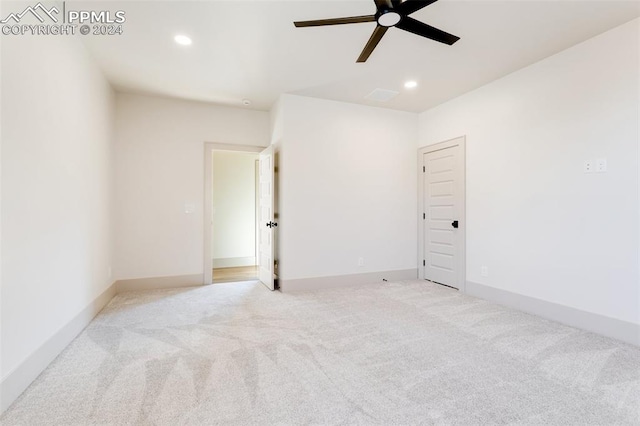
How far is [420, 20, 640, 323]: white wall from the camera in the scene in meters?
2.68

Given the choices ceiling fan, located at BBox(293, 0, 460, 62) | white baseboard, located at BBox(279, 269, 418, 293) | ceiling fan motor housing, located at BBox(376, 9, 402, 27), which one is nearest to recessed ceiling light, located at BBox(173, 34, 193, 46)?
ceiling fan, located at BBox(293, 0, 460, 62)

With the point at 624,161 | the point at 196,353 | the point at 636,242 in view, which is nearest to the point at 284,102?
the point at 196,353

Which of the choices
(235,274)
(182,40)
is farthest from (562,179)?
(235,274)

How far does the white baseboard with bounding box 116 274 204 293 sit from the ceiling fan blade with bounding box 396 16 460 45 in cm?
425

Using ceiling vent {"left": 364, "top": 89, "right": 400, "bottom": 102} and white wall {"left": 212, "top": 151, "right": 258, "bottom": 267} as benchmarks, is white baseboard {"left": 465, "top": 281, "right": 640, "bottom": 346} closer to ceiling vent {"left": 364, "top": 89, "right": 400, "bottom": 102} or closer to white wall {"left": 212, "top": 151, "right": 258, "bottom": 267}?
ceiling vent {"left": 364, "top": 89, "right": 400, "bottom": 102}

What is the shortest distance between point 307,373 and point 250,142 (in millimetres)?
3851

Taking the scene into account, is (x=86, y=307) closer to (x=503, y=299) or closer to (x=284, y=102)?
(x=284, y=102)

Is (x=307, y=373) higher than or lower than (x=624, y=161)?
lower

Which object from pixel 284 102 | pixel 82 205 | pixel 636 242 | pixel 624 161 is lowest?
pixel 636 242

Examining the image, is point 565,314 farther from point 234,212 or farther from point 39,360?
point 234,212

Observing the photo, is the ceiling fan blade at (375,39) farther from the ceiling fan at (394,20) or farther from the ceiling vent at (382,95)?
the ceiling vent at (382,95)

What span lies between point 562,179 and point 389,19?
247 cm

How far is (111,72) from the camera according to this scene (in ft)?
11.9

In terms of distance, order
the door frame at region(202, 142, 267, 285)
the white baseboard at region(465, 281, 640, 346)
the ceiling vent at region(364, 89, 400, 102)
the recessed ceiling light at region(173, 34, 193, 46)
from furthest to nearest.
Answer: the door frame at region(202, 142, 267, 285) → the ceiling vent at region(364, 89, 400, 102) → the recessed ceiling light at region(173, 34, 193, 46) → the white baseboard at region(465, 281, 640, 346)
